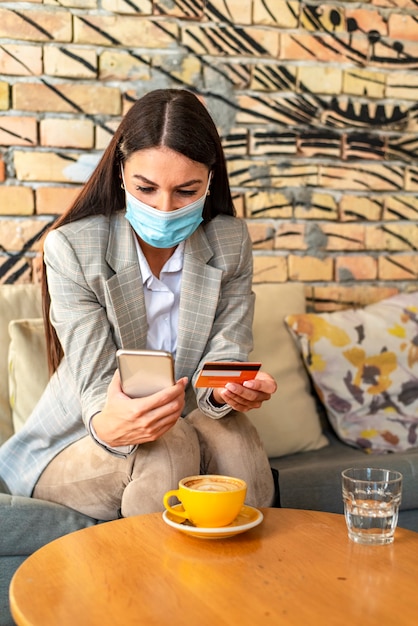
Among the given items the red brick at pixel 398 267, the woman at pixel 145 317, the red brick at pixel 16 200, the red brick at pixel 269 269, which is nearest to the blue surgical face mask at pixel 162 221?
the woman at pixel 145 317

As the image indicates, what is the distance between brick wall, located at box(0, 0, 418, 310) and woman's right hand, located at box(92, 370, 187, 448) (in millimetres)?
895

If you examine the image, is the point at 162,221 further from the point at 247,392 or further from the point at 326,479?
the point at 326,479

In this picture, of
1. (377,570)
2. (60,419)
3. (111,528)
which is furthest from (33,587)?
(60,419)

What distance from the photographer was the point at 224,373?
1.31 metres

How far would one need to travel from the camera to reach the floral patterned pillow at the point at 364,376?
2033mm

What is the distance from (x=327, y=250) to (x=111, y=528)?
1390 millimetres

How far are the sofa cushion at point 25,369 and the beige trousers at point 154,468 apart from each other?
28 centimetres

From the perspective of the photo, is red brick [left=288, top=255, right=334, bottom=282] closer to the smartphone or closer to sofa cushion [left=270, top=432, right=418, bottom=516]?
sofa cushion [left=270, top=432, right=418, bottom=516]

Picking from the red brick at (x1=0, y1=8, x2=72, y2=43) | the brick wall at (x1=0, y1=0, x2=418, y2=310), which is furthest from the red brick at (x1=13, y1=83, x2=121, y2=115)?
the red brick at (x1=0, y1=8, x2=72, y2=43)

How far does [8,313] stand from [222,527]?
3.13 feet

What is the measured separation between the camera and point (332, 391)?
2.05 metres

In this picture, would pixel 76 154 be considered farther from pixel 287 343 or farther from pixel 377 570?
pixel 377 570

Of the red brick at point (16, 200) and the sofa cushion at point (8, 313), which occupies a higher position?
the red brick at point (16, 200)

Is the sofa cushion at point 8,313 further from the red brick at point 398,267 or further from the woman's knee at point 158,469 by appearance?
the red brick at point 398,267
